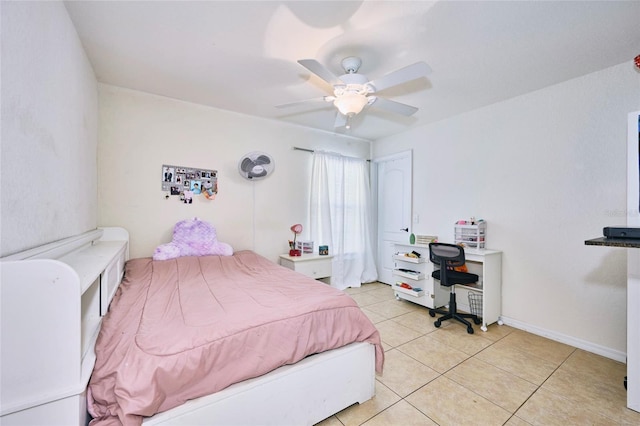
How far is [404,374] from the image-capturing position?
195 centimetres

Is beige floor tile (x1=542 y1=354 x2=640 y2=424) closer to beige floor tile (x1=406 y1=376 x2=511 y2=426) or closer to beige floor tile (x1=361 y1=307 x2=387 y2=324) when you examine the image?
beige floor tile (x1=406 y1=376 x2=511 y2=426)

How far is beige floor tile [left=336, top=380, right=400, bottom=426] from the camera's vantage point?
152 centimetres

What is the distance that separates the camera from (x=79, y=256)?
154 cm

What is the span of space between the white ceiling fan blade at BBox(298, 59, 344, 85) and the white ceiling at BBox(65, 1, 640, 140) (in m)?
0.28

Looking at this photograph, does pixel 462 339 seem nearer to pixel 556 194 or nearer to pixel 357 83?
pixel 556 194

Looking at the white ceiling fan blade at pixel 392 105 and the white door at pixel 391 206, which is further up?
the white ceiling fan blade at pixel 392 105

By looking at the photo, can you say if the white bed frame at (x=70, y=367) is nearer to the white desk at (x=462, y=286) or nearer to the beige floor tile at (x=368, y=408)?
the beige floor tile at (x=368, y=408)

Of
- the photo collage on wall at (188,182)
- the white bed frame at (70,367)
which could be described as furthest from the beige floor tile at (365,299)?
the photo collage on wall at (188,182)

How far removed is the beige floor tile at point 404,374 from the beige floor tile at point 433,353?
73mm

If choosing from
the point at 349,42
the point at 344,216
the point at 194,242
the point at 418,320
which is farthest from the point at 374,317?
the point at 349,42

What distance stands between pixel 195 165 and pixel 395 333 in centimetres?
287

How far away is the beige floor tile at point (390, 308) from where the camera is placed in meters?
3.09

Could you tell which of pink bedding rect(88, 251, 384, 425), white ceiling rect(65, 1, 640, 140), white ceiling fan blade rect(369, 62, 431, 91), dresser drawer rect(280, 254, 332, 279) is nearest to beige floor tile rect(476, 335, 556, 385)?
pink bedding rect(88, 251, 384, 425)

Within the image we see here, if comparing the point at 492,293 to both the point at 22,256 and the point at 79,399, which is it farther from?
the point at 22,256
